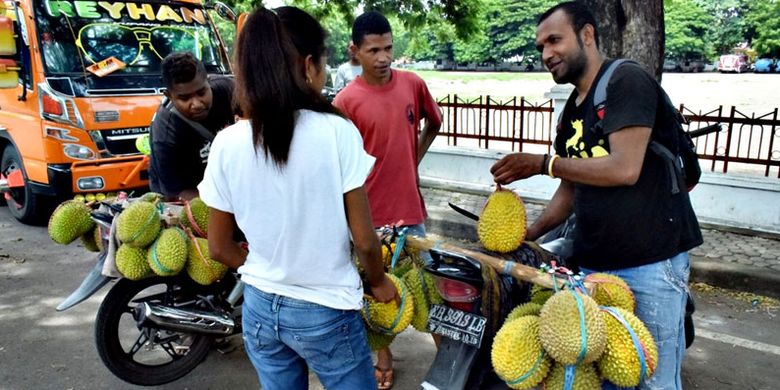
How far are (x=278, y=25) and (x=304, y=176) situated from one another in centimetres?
37

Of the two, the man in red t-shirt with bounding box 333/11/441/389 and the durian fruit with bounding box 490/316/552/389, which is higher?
the man in red t-shirt with bounding box 333/11/441/389

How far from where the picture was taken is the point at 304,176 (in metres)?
1.40

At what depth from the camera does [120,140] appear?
226 inches

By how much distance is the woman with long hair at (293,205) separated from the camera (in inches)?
54.9

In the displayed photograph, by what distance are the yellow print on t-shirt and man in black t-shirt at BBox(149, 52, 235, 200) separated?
1.91 m

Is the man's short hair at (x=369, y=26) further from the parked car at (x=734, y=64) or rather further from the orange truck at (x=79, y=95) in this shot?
the parked car at (x=734, y=64)

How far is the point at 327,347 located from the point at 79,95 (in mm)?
5043

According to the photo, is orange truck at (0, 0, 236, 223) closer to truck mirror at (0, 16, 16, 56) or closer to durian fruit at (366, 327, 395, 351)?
truck mirror at (0, 16, 16, 56)

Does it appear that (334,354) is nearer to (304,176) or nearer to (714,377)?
(304,176)

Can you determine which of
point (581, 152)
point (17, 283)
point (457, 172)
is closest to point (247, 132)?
point (581, 152)

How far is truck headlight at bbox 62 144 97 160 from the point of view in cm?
555

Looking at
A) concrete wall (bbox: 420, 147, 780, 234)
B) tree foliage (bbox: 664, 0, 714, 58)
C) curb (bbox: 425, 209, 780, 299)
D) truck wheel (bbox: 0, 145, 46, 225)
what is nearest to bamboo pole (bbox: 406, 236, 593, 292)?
concrete wall (bbox: 420, 147, 780, 234)

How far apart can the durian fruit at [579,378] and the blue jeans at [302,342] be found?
507mm

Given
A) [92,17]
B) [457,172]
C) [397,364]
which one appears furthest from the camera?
[457,172]
